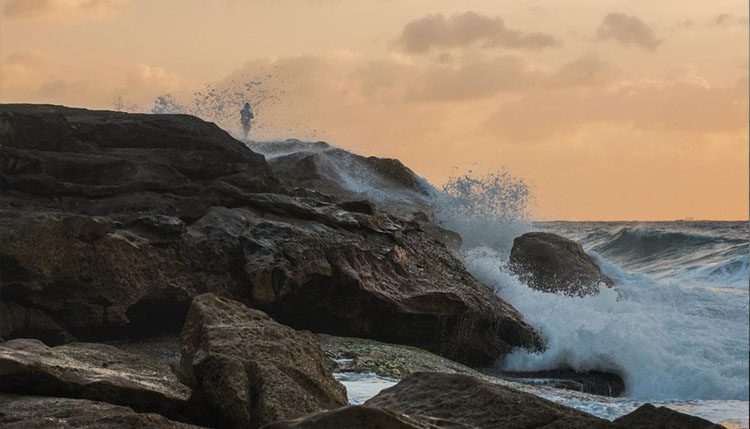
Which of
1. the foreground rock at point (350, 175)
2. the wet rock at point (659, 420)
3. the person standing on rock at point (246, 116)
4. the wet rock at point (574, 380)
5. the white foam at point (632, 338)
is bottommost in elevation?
the wet rock at point (574, 380)

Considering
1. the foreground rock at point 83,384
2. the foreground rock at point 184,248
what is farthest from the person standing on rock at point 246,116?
the foreground rock at point 83,384

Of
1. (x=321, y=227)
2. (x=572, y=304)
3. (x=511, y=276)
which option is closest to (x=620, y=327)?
(x=572, y=304)

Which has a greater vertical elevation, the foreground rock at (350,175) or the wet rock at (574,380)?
the foreground rock at (350,175)

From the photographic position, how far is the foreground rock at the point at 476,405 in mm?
5426

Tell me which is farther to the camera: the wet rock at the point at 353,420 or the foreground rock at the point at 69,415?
the foreground rock at the point at 69,415

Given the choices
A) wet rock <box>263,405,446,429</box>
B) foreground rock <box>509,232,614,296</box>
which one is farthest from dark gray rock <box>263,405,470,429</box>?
foreground rock <box>509,232,614,296</box>

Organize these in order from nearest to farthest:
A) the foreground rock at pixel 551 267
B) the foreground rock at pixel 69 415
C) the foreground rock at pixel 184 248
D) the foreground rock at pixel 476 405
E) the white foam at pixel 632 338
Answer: the foreground rock at pixel 476 405 < the foreground rock at pixel 69 415 < the foreground rock at pixel 184 248 < the white foam at pixel 632 338 < the foreground rock at pixel 551 267

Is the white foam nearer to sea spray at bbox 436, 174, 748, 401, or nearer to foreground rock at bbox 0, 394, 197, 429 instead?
sea spray at bbox 436, 174, 748, 401

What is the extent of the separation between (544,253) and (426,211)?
3.26 m

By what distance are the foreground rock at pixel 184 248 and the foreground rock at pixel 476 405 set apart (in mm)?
5212

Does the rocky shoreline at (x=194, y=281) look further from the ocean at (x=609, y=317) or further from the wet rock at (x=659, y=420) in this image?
the wet rock at (x=659, y=420)

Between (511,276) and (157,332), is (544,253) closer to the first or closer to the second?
(511,276)

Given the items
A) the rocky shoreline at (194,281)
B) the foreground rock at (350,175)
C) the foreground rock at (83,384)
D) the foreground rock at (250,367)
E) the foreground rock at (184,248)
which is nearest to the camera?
the foreground rock at (250,367)

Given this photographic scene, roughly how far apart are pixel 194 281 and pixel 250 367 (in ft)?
16.1
